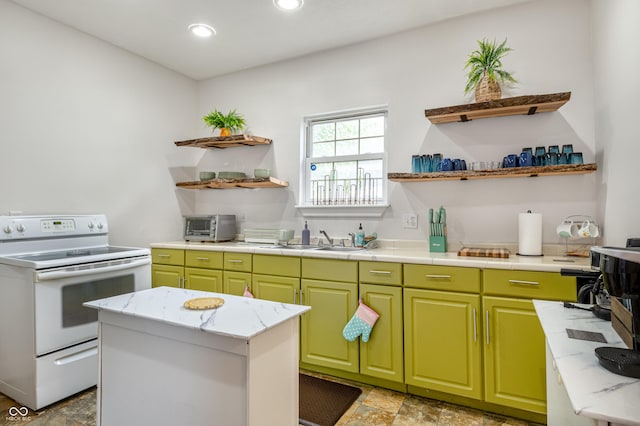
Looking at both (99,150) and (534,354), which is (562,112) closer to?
(534,354)

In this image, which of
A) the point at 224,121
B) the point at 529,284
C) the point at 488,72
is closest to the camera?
the point at 529,284

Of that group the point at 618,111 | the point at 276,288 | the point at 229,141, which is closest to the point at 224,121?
the point at 229,141

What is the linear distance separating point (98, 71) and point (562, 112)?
382 centimetres

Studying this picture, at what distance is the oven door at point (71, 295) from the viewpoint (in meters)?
2.11

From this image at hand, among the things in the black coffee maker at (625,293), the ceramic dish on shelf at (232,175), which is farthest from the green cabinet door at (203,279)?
the black coffee maker at (625,293)

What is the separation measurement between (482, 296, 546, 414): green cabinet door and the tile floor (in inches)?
6.5

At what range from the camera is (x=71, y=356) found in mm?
2275

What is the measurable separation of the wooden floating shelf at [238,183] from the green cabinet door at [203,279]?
0.89 m

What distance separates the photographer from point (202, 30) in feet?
9.63

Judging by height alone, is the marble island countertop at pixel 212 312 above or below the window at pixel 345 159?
below

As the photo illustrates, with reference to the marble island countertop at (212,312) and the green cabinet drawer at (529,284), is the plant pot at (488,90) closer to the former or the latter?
the green cabinet drawer at (529,284)

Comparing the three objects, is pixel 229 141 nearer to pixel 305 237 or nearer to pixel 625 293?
pixel 305 237

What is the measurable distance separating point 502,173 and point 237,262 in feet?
7.08

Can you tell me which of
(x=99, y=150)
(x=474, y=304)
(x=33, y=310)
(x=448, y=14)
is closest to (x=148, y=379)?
(x=33, y=310)
